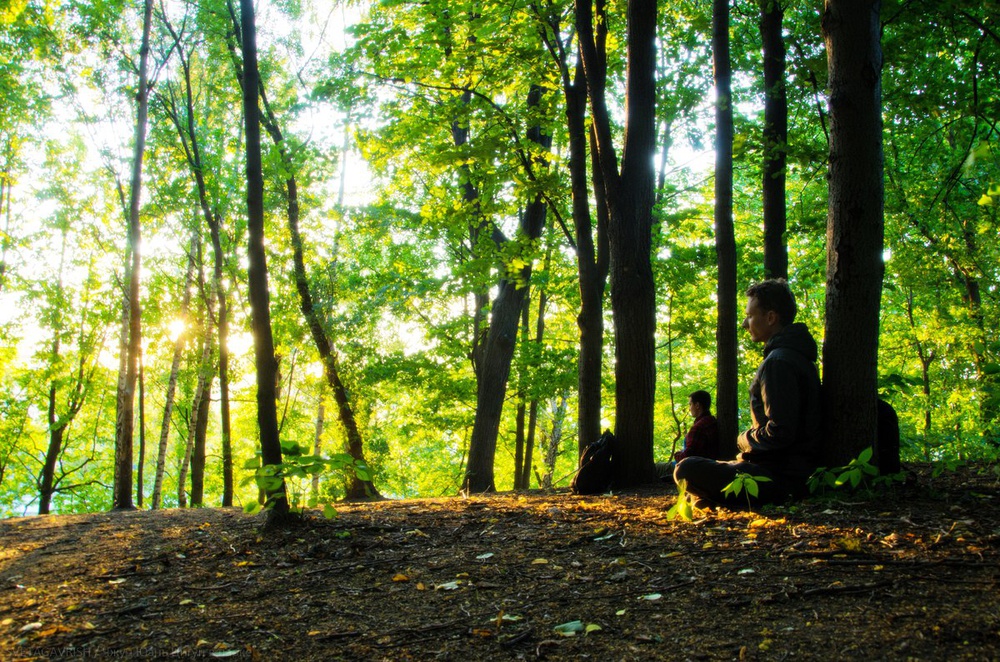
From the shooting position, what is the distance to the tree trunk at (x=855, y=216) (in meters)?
4.07

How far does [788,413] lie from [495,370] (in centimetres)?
807

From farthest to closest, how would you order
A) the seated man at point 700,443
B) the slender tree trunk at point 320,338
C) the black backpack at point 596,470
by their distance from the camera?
the slender tree trunk at point 320,338
the seated man at point 700,443
the black backpack at point 596,470

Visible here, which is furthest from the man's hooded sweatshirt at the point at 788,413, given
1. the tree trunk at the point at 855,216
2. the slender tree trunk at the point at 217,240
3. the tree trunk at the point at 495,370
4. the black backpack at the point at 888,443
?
the slender tree trunk at the point at 217,240

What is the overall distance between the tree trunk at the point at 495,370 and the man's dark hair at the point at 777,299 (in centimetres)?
693

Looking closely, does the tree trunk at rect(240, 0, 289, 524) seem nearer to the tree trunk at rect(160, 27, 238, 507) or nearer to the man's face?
the man's face

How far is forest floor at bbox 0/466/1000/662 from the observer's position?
2.48 m

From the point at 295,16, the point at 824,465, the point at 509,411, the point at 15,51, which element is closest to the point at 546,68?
the point at 824,465

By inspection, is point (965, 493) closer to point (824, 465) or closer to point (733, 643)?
point (824, 465)

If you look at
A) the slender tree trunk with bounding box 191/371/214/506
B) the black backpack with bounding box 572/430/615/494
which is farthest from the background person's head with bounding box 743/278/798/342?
the slender tree trunk with bounding box 191/371/214/506

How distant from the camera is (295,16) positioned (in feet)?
50.0

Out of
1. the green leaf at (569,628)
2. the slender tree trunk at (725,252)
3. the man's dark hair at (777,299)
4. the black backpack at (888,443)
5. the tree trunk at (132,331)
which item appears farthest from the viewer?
the tree trunk at (132,331)

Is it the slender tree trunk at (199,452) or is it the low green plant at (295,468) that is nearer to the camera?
the low green plant at (295,468)

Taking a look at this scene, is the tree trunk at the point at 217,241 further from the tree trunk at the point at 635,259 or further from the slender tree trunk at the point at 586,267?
the tree trunk at the point at 635,259

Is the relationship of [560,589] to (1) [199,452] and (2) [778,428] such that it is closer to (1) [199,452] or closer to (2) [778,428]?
(2) [778,428]
